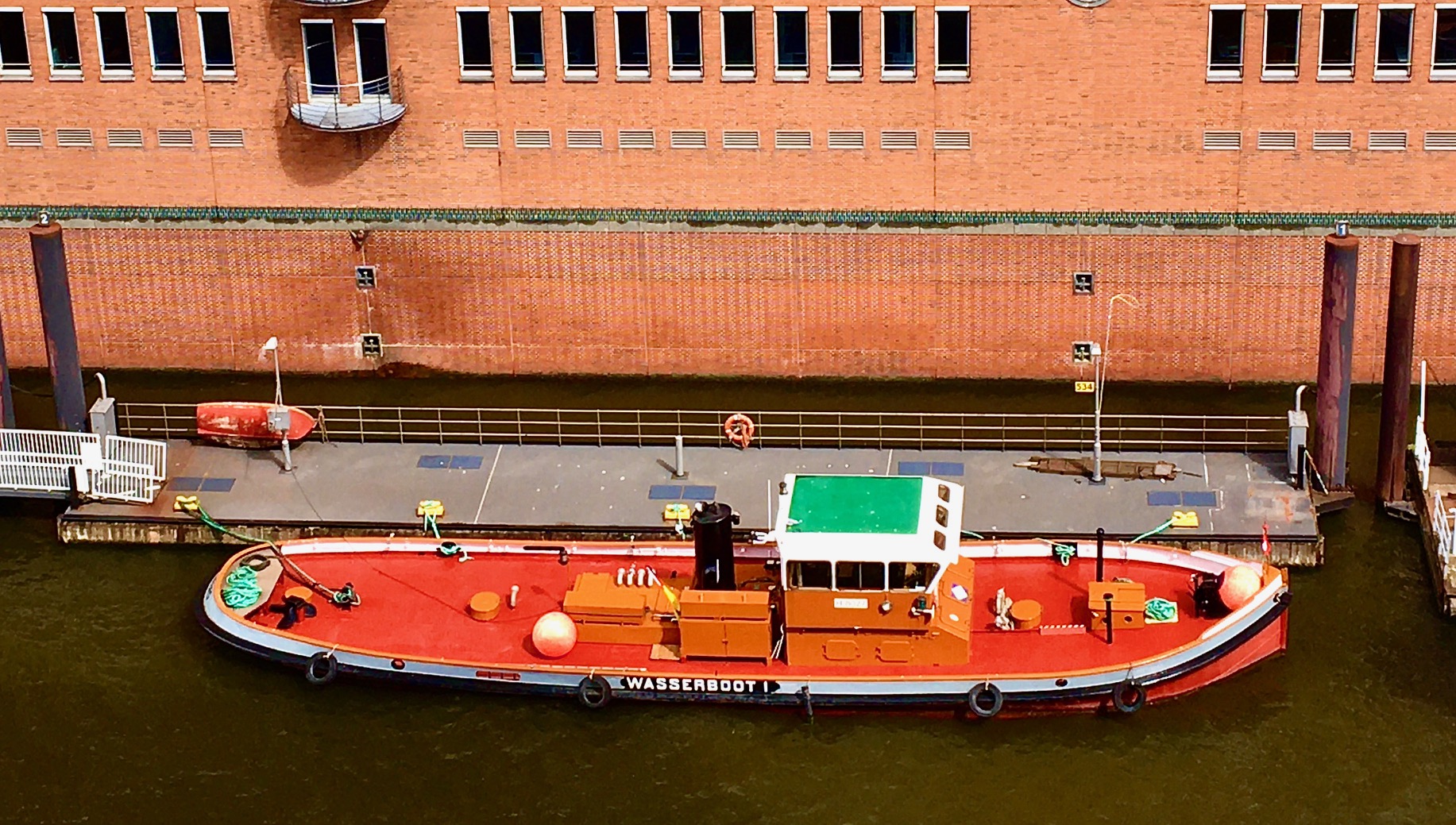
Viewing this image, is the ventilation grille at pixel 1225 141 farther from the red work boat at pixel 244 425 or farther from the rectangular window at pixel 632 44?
the red work boat at pixel 244 425

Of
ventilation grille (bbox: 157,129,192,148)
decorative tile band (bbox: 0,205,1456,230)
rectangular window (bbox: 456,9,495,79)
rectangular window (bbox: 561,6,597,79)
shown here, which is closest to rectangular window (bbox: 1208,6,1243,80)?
decorative tile band (bbox: 0,205,1456,230)

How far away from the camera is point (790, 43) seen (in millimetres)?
52188

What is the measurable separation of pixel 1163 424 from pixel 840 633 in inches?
587

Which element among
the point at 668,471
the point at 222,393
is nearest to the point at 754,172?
the point at 668,471

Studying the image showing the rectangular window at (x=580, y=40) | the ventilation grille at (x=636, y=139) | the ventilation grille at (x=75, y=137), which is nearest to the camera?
the rectangular window at (x=580, y=40)

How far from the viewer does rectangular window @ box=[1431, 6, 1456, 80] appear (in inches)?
1969

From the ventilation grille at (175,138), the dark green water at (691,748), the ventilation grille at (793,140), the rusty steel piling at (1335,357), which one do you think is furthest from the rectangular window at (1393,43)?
the ventilation grille at (175,138)

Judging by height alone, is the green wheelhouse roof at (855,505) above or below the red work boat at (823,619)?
above

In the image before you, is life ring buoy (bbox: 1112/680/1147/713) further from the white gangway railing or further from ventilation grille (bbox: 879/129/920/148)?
the white gangway railing

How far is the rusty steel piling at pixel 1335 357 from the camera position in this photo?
43844mm

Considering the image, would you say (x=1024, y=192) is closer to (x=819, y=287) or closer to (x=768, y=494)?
(x=819, y=287)

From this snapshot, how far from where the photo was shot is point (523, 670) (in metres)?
38.4

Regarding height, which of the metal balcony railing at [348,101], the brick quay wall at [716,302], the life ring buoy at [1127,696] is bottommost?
the life ring buoy at [1127,696]

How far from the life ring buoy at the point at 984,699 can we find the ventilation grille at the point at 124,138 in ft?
91.6
